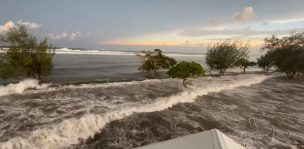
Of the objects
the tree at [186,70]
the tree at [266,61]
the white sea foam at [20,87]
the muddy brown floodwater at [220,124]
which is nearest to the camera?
the muddy brown floodwater at [220,124]

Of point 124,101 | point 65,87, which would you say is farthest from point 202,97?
point 65,87

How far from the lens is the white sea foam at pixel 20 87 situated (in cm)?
3356

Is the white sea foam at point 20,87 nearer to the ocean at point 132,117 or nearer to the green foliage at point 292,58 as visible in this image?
the ocean at point 132,117

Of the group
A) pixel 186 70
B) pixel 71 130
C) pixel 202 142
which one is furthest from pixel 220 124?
pixel 186 70

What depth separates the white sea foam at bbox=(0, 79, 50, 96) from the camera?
3356 centimetres

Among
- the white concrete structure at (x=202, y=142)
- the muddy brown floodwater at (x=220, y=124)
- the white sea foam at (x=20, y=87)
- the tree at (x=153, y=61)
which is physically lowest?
the muddy brown floodwater at (x=220, y=124)

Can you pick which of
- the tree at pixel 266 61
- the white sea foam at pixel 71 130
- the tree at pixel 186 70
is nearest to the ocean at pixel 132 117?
the white sea foam at pixel 71 130

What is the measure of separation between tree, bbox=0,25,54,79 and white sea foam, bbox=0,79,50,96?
200 cm

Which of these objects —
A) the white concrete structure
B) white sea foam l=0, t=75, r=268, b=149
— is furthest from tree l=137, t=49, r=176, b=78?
the white concrete structure

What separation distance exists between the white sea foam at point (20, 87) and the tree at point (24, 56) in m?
2.00

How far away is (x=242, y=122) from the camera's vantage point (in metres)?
24.5

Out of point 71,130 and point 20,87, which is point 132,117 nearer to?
point 71,130

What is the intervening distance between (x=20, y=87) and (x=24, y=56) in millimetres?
5129

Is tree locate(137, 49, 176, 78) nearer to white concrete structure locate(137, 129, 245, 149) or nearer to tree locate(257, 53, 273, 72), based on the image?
tree locate(257, 53, 273, 72)
